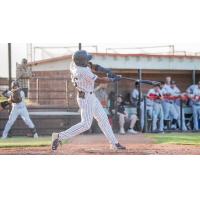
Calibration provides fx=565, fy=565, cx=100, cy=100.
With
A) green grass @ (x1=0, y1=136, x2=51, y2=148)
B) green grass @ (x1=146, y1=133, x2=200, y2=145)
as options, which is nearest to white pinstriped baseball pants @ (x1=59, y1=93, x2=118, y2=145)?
green grass @ (x1=0, y1=136, x2=51, y2=148)

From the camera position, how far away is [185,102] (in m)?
11.7

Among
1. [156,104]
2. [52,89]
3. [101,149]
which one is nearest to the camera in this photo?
[101,149]

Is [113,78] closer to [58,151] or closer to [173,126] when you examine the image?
[58,151]

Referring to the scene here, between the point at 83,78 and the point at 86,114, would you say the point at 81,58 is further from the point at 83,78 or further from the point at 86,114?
the point at 86,114

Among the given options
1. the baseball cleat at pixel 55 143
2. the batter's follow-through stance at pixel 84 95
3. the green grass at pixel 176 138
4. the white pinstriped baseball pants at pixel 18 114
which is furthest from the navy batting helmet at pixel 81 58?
the white pinstriped baseball pants at pixel 18 114

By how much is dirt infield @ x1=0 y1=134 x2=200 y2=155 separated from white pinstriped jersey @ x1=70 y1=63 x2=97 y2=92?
881mm

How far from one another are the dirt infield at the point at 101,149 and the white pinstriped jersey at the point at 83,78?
88 centimetres

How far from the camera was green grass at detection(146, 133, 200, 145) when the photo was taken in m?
8.85

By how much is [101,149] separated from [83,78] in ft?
3.55

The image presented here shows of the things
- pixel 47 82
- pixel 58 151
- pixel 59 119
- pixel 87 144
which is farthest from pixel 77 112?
pixel 58 151

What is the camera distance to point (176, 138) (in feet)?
32.2

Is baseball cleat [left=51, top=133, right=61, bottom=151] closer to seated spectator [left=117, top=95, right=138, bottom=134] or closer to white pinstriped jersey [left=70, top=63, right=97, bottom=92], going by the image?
white pinstriped jersey [left=70, top=63, right=97, bottom=92]

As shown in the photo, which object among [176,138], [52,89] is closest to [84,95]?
[176,138]

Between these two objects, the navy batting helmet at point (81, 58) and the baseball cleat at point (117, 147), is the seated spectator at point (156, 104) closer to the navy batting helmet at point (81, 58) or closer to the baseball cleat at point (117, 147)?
the baseball cleat at point (117, 147)
